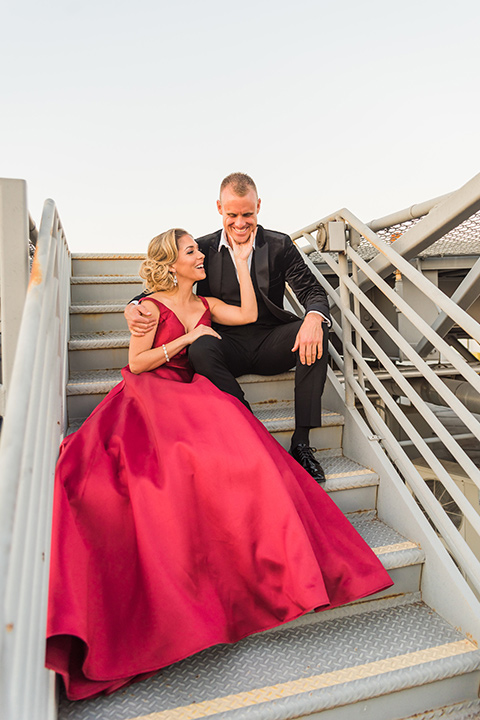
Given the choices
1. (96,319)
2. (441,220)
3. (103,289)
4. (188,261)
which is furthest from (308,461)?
(103,289)

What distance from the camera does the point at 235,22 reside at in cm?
526

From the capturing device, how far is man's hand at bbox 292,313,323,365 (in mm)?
1997

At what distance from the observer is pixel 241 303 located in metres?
2.28

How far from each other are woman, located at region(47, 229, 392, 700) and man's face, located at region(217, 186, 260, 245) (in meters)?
1.00

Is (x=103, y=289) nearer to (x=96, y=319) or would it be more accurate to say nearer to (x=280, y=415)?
(x=96, y=319)

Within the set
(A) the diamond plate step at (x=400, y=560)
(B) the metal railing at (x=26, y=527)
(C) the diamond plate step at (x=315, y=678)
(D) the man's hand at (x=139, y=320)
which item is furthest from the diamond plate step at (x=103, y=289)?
(C) the diamond plate step at (x=315, y=678)

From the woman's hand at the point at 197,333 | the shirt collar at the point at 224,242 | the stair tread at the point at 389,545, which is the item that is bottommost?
the stair tread at the point at 389,545

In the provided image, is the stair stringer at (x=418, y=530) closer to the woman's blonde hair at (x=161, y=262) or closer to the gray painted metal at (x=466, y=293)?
the gray painted metal at (x=466, y=293)

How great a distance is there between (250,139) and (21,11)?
2996 millimetres

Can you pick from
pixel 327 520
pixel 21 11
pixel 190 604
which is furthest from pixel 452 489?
pixel 21 11

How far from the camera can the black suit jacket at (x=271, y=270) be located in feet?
7.70

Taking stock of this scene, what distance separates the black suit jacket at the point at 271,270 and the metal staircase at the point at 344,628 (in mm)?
211

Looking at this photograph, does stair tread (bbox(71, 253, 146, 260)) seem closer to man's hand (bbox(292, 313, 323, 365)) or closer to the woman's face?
the woman's face

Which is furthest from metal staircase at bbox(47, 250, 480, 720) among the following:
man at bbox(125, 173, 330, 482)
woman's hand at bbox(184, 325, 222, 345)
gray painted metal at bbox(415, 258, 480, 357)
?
gray painted metal at bbox(415, 258, 480, 357)
